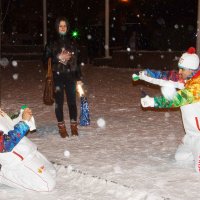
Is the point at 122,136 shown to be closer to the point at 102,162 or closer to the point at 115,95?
the point at 102,162

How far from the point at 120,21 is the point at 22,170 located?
30022 mm

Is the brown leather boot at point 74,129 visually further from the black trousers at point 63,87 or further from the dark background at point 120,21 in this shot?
the dark background at point 120,21

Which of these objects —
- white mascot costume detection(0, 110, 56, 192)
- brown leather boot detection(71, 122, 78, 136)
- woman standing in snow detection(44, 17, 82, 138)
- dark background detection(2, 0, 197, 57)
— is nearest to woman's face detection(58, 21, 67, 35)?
woman standing in snow detection(44, 17, 82, 138)

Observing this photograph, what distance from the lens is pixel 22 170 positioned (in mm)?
4508

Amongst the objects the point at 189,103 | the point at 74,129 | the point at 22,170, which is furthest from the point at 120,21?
the point at 22,170

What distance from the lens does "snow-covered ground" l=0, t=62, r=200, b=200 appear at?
14.6 feet

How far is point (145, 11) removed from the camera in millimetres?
28953

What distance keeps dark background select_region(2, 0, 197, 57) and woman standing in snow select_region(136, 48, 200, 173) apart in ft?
58.7

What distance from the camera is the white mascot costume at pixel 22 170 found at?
4.48 m

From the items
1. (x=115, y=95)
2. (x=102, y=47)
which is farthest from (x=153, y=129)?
(x=102, y=47)

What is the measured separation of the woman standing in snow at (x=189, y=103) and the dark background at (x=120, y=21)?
1788 cm

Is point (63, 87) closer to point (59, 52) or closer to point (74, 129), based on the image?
point (59, 52)

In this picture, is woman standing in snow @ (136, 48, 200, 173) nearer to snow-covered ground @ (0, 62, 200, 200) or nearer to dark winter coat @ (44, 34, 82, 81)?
snow-covered ground @ (0, 62, 200, 200)

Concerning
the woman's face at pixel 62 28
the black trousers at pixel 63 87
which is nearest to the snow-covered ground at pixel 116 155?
the black trousers at pixel 63 87
